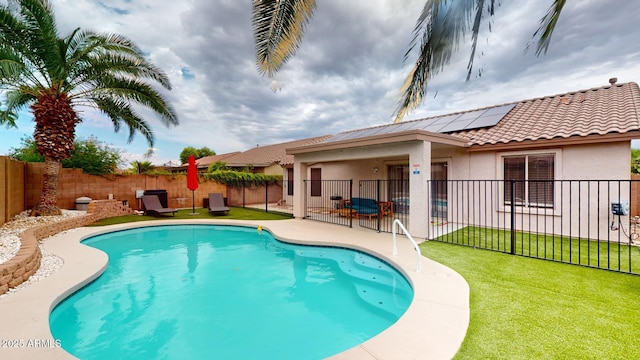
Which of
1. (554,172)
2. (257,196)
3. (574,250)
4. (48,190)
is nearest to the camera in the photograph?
(574,250)

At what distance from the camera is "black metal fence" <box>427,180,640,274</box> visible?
7219mm

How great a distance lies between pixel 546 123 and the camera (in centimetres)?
1025

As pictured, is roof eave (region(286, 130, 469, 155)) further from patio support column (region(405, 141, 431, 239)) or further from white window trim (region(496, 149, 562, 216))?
white window trim (region(496, 149, 562, 216))

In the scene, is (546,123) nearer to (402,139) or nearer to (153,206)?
(402,139)

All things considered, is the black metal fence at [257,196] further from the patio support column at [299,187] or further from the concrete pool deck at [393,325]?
the concrete pool deck at [393,325]

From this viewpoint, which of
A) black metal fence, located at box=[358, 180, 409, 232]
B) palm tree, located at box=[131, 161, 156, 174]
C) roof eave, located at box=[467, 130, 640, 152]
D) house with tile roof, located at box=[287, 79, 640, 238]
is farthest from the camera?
palm tree, located at box=[131, 161, 156, 174]

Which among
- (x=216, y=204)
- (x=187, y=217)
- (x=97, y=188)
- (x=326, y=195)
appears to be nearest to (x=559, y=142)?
(x=326, y=195)

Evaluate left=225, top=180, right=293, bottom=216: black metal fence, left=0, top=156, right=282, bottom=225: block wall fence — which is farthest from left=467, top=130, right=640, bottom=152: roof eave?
left=0, top=156, right=282, bottom=225: block wall fence

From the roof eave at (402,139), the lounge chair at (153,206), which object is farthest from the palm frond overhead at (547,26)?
the lounge chair at (153,206)

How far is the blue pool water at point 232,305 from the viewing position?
166 inches

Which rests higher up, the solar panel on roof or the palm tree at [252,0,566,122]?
the solar panel on roof

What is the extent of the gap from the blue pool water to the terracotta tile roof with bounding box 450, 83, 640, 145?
725 centimetres

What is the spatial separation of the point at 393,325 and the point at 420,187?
20.0 feet

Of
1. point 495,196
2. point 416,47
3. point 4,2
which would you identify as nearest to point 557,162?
point 495,196
